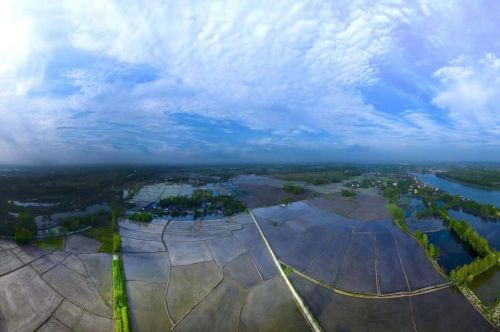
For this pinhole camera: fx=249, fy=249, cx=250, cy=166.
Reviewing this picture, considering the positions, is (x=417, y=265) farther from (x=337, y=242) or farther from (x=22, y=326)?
(x=22, y=326)

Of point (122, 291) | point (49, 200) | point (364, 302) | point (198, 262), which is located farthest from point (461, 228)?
point (49, 200)

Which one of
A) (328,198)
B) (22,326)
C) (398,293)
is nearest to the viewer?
(22,326)

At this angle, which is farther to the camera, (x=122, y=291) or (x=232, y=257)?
(x=232, y=257)

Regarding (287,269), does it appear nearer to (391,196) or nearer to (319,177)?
(391,196)

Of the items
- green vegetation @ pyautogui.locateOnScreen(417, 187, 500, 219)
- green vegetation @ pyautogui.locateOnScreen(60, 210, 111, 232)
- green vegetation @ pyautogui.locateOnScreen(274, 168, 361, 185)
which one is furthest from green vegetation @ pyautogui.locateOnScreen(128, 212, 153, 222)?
green vegetation @ pyautogui.locateOnScreen(274, 168, 361, 185)

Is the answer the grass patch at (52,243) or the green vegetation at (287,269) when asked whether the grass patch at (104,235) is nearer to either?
the grass patch at (52,243)

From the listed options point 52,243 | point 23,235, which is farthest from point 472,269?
point 23,235

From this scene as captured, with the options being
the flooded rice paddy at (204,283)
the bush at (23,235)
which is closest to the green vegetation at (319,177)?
the flooded rice paddy at (204,283)
